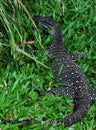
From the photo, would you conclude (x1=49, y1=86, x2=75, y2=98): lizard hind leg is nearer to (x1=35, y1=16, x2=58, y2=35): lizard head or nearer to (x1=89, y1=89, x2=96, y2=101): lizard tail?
(x1=89, y1=89, x2=96, y2=101): lizard tail

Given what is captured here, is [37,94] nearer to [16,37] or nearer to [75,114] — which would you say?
[75,114]

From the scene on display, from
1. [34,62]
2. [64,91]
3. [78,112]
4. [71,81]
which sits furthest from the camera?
[34,62]

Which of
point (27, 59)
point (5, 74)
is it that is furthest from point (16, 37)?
point (5, 74)

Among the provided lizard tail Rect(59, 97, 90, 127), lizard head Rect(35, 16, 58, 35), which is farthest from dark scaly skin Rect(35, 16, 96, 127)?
lizard head Rect(35, 16, 58, 35)

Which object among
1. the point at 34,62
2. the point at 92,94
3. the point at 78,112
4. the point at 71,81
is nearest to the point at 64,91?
the point at 71,81

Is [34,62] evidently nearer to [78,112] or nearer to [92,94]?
[92,94]

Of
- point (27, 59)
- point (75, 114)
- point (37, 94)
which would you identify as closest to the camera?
point (75, 114)

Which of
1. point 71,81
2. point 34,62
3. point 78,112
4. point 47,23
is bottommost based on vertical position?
point 78,112
